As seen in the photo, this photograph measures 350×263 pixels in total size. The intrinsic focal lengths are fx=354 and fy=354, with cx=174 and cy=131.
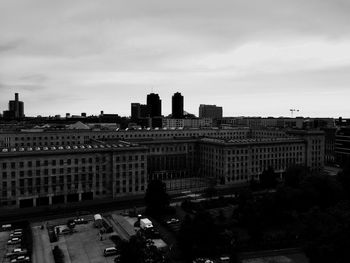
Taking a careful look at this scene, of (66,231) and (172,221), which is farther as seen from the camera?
(172,221)

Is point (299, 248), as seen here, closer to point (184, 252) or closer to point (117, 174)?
point (184, 252)

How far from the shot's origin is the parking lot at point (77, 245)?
71312 mm

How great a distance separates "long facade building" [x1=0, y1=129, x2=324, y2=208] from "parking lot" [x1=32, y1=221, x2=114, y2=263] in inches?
962

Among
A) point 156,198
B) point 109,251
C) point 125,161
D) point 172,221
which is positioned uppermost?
point 125,161

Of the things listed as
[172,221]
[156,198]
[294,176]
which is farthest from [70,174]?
[294,176]

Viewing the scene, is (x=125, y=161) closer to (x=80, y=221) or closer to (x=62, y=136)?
(x=80, y=221)

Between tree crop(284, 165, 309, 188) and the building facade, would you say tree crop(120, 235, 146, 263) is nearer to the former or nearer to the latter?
the building facade

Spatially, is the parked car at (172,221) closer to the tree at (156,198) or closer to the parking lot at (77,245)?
the tree at (156,198)

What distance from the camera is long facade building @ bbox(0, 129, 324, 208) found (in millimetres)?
109938

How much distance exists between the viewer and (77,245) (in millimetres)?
78312

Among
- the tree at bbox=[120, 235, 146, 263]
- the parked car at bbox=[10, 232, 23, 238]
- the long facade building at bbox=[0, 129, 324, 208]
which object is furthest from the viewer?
the long facade building at bbox=[0, 129, 324, 208]

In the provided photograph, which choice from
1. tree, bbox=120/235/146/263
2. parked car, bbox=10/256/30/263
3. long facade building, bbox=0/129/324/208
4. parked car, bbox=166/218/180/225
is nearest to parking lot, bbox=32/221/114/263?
parked car, bbox=10/256/30/263

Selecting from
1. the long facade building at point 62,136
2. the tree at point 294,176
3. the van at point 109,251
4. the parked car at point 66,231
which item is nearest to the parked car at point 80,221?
the parked car at point 66,231

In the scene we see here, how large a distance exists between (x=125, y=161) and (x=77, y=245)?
46428 mm
